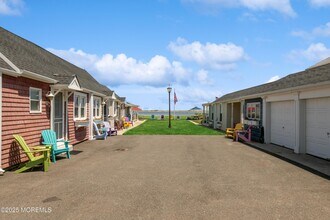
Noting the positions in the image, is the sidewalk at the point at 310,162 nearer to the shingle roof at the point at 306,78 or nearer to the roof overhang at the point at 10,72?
the shingle roof at the point at 306,78

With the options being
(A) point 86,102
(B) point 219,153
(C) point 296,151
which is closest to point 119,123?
(A) point 86,102

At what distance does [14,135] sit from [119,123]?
64.2 feet

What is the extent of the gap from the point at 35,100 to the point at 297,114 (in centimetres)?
1012

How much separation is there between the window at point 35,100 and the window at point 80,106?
4.45 m

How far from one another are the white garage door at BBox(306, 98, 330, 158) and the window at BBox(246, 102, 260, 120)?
225 inches

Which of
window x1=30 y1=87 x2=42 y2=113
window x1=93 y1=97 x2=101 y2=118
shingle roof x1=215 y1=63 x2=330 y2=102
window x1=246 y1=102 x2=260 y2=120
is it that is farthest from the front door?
window x1=246 y1=102 x2=260 y2=120

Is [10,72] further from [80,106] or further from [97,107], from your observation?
[97,107]

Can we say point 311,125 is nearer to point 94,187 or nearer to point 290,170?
point 290,170

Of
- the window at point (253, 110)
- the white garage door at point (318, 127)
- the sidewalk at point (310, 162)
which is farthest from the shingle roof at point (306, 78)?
the sidewalk at point (310, 162)

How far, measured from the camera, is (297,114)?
11688 mm

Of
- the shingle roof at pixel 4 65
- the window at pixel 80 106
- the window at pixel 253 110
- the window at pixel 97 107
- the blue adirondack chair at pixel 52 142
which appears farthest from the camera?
the window at pixel 97 107

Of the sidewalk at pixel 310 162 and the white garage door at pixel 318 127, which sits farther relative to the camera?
the white garage door at pixel 318 127

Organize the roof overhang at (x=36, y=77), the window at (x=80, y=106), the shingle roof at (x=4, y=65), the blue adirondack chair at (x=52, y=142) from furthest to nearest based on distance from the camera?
the window at (x=80, y=106)
the blue adirondack chair at (x=52, y=142)
the roof overhang at (x=36, y=77)
the shingle roof at (x=4, y=65)

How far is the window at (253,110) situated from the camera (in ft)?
56.4
